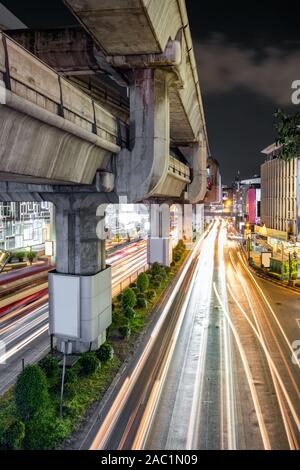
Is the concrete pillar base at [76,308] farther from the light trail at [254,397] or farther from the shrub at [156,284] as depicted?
the shrub at [156,284]

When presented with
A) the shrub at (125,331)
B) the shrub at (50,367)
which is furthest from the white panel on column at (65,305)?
the shrub at (125,331)

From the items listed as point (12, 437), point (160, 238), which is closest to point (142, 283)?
point (160, 238)

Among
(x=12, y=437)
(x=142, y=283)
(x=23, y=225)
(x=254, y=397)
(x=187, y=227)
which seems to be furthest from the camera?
(x=187, y=227)

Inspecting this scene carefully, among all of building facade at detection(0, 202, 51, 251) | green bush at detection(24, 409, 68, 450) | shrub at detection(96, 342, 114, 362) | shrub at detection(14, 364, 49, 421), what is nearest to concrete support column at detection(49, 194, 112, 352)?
shrub at detection(96, 342, 114, 362)

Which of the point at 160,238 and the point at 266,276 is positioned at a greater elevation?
the point at 160,238

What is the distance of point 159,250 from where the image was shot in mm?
42312

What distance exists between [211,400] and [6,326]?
1433 centimetres

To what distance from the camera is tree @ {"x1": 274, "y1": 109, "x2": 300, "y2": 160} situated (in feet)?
48.6

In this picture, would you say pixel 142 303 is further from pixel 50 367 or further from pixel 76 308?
pixel 50 367

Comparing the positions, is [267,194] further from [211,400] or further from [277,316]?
[211,400]

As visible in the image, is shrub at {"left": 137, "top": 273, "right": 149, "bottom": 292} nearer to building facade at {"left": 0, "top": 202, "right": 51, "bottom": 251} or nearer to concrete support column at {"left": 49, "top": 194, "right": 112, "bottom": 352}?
concrete support column at {"left": 49, "top": 194, "right": 112, "bottom": 352}

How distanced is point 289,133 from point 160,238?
91.7 feet

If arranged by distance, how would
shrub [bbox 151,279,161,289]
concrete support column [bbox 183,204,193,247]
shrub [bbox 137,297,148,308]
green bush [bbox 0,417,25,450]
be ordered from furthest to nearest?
concrete support column [bbox 183,204,193,247] → shrub [bbox 151,279,161,289] → shrub [bbox 137,297,148,308] → green bush [bbox 0,417,25,450]

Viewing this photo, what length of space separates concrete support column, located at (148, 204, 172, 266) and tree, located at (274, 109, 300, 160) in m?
26.8
